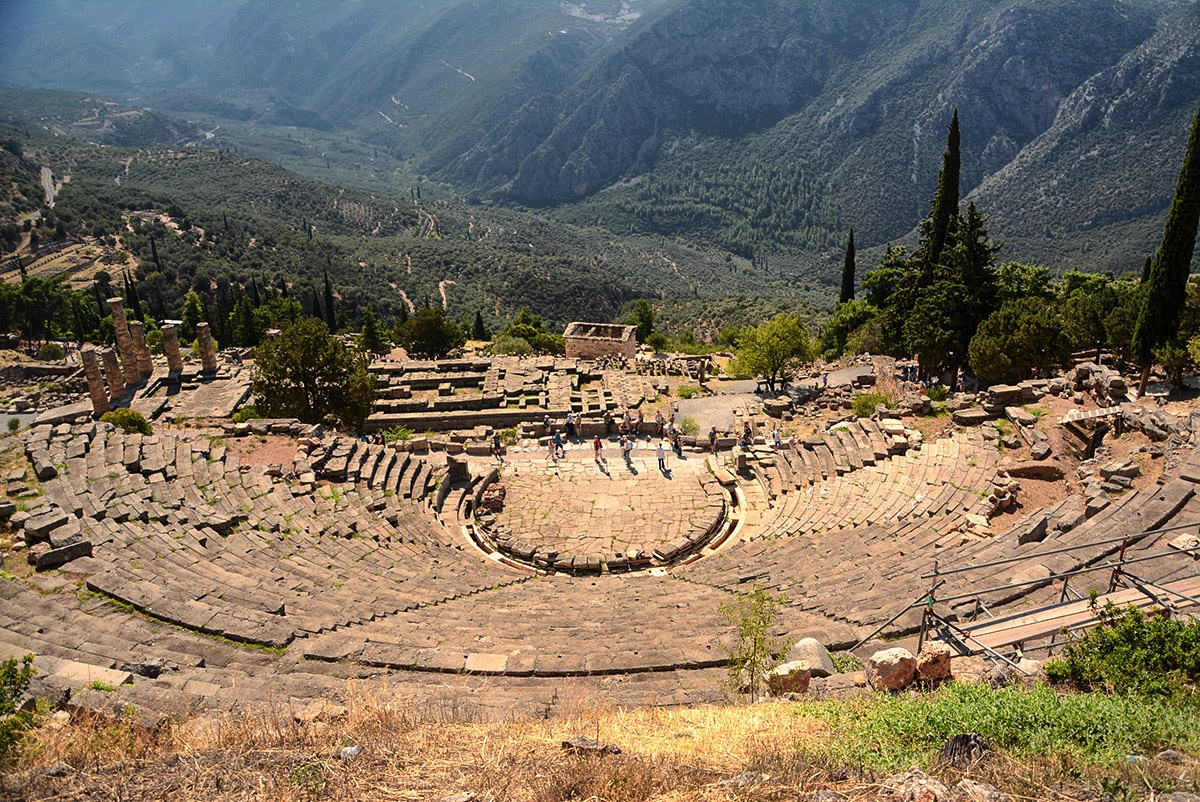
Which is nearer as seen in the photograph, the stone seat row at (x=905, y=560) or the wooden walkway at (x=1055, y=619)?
the wooden walkway at (x=1055, y=619)

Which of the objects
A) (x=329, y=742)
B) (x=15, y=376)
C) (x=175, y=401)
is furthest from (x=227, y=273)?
(x=329, y=742)

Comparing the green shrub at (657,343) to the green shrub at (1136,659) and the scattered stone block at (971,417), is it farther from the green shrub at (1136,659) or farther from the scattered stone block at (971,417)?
the green shrub at (1136,659)

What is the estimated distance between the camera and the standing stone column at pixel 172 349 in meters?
35.8

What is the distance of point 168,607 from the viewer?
12.4m

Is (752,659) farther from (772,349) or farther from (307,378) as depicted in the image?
(772,349)

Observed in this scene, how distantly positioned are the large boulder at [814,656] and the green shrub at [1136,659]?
→ 3.05m

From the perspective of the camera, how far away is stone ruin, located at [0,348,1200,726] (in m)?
11.2

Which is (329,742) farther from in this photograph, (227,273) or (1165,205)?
(1165,205)

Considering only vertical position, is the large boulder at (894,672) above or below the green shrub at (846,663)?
above

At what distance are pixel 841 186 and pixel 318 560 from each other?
16725 cm

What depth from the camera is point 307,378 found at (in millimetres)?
27484

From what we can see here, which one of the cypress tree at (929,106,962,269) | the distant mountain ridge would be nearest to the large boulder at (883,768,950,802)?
the cypress tree at (929,106,962,269)

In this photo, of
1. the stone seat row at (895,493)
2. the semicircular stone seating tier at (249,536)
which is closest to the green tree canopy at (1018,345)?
the stone seat row at (895,493)

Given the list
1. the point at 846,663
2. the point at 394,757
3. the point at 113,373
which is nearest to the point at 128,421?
the point at 113,373
